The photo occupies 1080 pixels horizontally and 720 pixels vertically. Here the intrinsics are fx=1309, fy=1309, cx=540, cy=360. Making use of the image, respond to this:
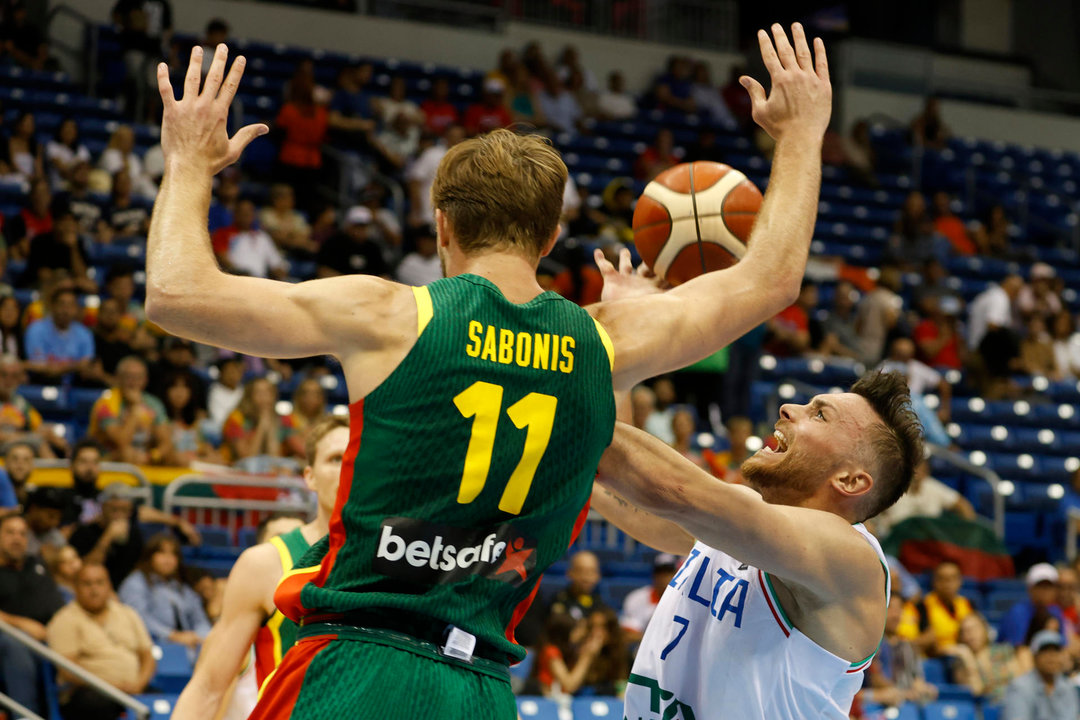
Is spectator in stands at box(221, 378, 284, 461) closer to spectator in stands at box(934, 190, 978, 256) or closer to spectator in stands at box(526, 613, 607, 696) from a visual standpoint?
spectator in stands at box(526, 613, 607, 696)

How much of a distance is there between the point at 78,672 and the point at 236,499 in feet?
8.54

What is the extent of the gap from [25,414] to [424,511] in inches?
307

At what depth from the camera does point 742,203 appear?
154 inches

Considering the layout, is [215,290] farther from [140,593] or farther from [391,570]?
[140,593]

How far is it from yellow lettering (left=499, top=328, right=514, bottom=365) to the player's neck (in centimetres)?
8

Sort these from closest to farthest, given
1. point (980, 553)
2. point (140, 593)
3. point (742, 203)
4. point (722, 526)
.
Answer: point (722, 526), point (742, 203), point (140, 593), point (980, 553)

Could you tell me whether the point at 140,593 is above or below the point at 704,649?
below

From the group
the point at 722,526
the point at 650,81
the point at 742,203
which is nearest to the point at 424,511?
the point at 722,526

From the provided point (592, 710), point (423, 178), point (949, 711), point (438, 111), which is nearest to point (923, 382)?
point (949, 711)

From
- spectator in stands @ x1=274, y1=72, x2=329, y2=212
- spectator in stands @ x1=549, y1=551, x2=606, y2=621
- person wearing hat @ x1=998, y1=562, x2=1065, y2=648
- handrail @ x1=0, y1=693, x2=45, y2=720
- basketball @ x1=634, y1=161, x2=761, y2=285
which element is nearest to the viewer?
basketball @ x1=634, y1=161, x2=761, y2=285

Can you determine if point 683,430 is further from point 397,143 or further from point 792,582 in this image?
point 792,582

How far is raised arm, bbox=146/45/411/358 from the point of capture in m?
2.22

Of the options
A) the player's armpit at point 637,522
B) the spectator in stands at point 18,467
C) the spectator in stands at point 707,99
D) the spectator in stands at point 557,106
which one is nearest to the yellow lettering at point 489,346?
the player's armpit at point 637,522

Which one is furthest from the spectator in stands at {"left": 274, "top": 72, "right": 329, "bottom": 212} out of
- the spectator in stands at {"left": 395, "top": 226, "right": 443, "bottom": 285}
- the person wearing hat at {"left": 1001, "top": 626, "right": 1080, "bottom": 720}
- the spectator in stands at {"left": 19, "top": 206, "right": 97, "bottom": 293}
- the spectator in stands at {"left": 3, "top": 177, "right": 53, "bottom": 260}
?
the person wearing hat at {"left": 1001, "top": 626, "right": 1080, "bottom": 720}
